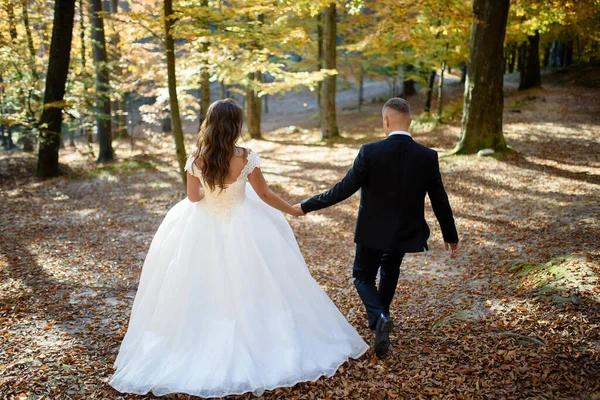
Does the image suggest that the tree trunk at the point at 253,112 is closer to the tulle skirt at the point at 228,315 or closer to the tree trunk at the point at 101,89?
the tree trunk at the point at 101,89

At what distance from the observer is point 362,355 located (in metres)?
3.82

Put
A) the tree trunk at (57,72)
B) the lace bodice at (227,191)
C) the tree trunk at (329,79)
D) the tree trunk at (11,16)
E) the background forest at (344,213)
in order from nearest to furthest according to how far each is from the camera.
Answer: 1. the background forest at (344,213)
2. the lace bodice at (227,191)
3. the tree trunk at (11,16)
4. the tree trunk at (57,72)
5. the tree trunk at (329,79)

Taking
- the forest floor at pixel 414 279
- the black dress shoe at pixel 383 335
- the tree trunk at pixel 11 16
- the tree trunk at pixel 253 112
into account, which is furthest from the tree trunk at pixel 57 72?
the black dress shoe at pixel 383 335

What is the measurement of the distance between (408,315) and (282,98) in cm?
3948

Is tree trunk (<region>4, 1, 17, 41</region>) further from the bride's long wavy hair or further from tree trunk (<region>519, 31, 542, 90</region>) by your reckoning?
tree trunk (<region>519, 31, 542, 90</region>)

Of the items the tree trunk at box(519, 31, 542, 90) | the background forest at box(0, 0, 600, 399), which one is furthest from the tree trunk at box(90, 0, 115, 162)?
the tree trunk at box(519, 31, 542, 90)

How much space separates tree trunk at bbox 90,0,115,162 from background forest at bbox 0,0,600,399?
86 mm

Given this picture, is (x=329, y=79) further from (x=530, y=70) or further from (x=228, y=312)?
(x=228, y=312)

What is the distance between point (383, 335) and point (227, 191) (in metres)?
1.85

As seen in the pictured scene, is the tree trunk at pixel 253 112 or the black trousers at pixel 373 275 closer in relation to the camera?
the black trousers at pixel 373 275

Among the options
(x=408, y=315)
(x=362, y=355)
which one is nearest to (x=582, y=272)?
(x=408, y=315)

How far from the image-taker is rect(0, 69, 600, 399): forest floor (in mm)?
3416

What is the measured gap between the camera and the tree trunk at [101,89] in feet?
44.1

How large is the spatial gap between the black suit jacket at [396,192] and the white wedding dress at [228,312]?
2.44ft
